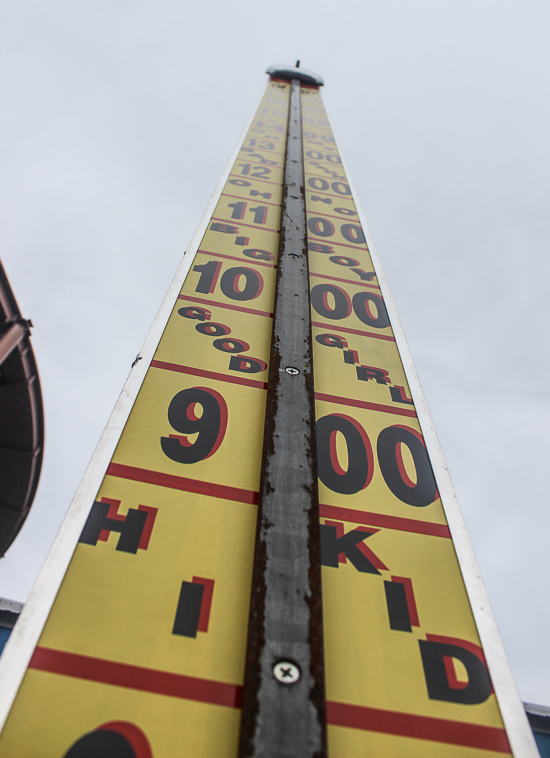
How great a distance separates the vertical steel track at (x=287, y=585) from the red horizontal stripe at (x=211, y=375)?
269 millimetres

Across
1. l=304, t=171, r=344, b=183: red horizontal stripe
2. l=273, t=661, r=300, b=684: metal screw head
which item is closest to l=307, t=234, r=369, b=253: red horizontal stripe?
l=304, t=171, r=344, b=183: red horizontal stripe

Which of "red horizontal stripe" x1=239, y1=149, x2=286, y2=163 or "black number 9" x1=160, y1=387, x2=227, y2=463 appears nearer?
"black number 9" x1=160, y1=387, x2=227, y2=463

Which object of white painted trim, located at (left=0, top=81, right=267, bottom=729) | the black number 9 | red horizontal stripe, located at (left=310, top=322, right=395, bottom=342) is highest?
red horizontal stripe, located at (left=310, top=322, right=395, bottom=342)

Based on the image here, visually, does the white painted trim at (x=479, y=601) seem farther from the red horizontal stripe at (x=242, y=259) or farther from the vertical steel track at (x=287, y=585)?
the red horizontal stripe at (x=242, y=259)

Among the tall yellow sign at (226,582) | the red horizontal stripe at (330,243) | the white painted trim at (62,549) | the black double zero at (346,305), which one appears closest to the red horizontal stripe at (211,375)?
the tall yellow sign at (226,582)

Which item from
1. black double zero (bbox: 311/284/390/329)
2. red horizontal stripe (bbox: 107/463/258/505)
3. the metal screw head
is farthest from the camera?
black double zero (bbox: 311/284/390/329)

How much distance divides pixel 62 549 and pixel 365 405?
254 cm

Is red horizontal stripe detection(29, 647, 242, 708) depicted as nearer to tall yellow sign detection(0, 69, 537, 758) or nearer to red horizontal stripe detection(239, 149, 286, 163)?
tall yellow sign detection(0, 69, 537, 758)

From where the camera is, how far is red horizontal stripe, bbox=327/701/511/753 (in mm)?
2047

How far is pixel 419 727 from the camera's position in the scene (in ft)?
6.82

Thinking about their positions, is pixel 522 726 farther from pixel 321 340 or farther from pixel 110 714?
pixel 321 340

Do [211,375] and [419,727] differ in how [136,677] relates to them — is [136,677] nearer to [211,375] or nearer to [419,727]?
[419,727]

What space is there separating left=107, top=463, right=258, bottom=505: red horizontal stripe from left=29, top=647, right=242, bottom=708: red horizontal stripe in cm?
103

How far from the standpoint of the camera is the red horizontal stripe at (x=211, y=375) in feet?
12.3
